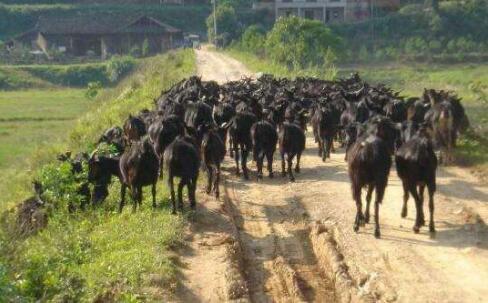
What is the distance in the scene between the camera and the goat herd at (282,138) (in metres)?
10.9

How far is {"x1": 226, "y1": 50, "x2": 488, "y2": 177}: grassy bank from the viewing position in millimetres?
17723

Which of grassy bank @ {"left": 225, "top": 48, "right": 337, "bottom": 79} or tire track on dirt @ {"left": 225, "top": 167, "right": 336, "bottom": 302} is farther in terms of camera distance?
grassy bank @ {"left": 225, "top": 48, "right": 337, "bottom": 79}

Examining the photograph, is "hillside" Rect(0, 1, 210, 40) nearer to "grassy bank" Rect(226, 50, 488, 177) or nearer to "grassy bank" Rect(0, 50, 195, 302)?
"grassy bank" Rect(226, 50, 488, 177)

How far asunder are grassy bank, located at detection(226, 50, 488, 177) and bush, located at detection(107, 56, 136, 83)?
9.73m

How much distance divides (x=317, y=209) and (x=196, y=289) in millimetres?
4365

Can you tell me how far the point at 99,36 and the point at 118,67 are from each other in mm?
10846

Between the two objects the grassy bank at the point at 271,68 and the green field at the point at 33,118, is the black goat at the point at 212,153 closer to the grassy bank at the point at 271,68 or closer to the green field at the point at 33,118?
the green field at the point at 33,118

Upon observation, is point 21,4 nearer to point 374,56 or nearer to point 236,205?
point 374,56

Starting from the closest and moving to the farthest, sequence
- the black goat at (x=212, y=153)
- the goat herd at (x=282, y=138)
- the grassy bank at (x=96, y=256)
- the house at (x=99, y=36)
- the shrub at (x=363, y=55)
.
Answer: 1. the grassy bank at (x=96, y=256)
2. the goat herd at (x=282, y=138)
3. the black goat at (x=212, y=153)
4. the shrub at (x=363, y=55)
5. the house at (x=99, y=36)

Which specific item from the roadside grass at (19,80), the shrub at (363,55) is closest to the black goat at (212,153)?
the roadside grass at (19,80)

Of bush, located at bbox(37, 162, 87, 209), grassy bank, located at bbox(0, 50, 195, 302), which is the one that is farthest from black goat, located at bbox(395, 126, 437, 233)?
bush, located at bbox(37, 162, 87, 209)

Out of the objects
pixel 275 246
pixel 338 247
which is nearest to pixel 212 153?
pixel 275 246

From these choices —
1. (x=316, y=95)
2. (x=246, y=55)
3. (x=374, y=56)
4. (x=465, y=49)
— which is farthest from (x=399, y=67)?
(x=316, y=95)

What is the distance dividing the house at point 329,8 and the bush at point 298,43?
29.7 m
